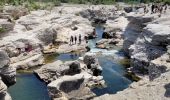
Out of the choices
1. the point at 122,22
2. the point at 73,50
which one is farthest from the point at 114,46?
the point at 122,22

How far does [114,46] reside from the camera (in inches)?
2731

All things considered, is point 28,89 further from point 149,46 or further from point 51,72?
point 149,46

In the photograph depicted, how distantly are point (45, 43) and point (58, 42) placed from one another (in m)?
4.15

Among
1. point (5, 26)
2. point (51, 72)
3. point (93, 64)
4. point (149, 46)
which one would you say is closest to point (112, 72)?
point (93, 64)

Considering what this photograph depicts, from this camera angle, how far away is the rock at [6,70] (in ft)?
137

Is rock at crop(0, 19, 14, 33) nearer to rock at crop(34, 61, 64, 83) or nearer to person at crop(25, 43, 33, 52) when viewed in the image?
person at crop(25, 43, 33, 52)

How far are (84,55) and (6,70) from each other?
16.4 m

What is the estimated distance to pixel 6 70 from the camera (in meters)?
43.3

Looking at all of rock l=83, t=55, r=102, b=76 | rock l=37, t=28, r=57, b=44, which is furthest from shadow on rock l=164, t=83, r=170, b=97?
rock l=37, t=28, r=57, b=44

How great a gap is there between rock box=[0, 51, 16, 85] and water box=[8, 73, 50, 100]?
1.01 metres

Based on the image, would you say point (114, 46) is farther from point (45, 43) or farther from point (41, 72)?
point (41, 72)

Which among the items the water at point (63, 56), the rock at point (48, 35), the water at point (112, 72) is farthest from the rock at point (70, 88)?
the rock at point (48, 35)

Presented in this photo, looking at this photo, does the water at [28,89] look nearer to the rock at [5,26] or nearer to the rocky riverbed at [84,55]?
the rocky riverbed at [84,55]

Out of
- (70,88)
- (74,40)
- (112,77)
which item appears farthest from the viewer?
(74,40)
